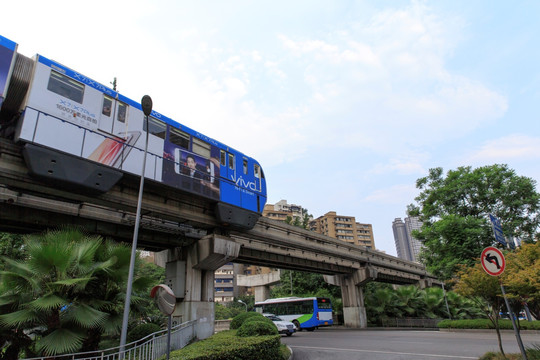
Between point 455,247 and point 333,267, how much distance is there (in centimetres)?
1088

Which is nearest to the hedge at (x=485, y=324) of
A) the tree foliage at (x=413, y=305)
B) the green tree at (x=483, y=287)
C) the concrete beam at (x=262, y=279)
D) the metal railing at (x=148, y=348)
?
the tree foliage at (x=413, y=305)

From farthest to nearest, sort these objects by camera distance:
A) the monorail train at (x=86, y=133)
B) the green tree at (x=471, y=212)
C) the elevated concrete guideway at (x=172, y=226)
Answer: the green tree at (x=471, y=212) < the elevated concrete guideway at (x=172, y=226) < the monorail train at (x=86, y=133)

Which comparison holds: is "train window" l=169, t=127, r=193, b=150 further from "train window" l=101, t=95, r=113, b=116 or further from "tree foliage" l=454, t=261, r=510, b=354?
"tree foliage" l=454, t=261, r=510, b=354

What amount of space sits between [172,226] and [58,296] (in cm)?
848

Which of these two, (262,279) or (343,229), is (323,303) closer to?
(262,279)

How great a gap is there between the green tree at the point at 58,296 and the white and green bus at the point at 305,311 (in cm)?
2264

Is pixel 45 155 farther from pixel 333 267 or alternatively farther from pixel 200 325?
pixel 333 267

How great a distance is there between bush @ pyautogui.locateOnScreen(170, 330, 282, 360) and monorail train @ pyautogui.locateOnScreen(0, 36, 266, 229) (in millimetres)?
6300

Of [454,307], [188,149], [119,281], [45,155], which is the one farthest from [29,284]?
[454,307]

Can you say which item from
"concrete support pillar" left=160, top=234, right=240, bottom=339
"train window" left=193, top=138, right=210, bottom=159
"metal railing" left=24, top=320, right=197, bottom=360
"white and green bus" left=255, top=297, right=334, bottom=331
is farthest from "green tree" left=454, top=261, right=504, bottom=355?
"white and green bus" left=255, top=297, right=334, bottom=331

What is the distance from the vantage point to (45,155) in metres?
9.96

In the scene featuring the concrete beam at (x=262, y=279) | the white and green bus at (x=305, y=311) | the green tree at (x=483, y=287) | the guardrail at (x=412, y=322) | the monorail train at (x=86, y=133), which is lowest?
the guardrail at (x=412, y=322)

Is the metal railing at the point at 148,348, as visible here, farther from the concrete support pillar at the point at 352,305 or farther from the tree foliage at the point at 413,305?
the tree foliage at the point at 413,305

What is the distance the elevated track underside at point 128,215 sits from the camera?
1082cm
